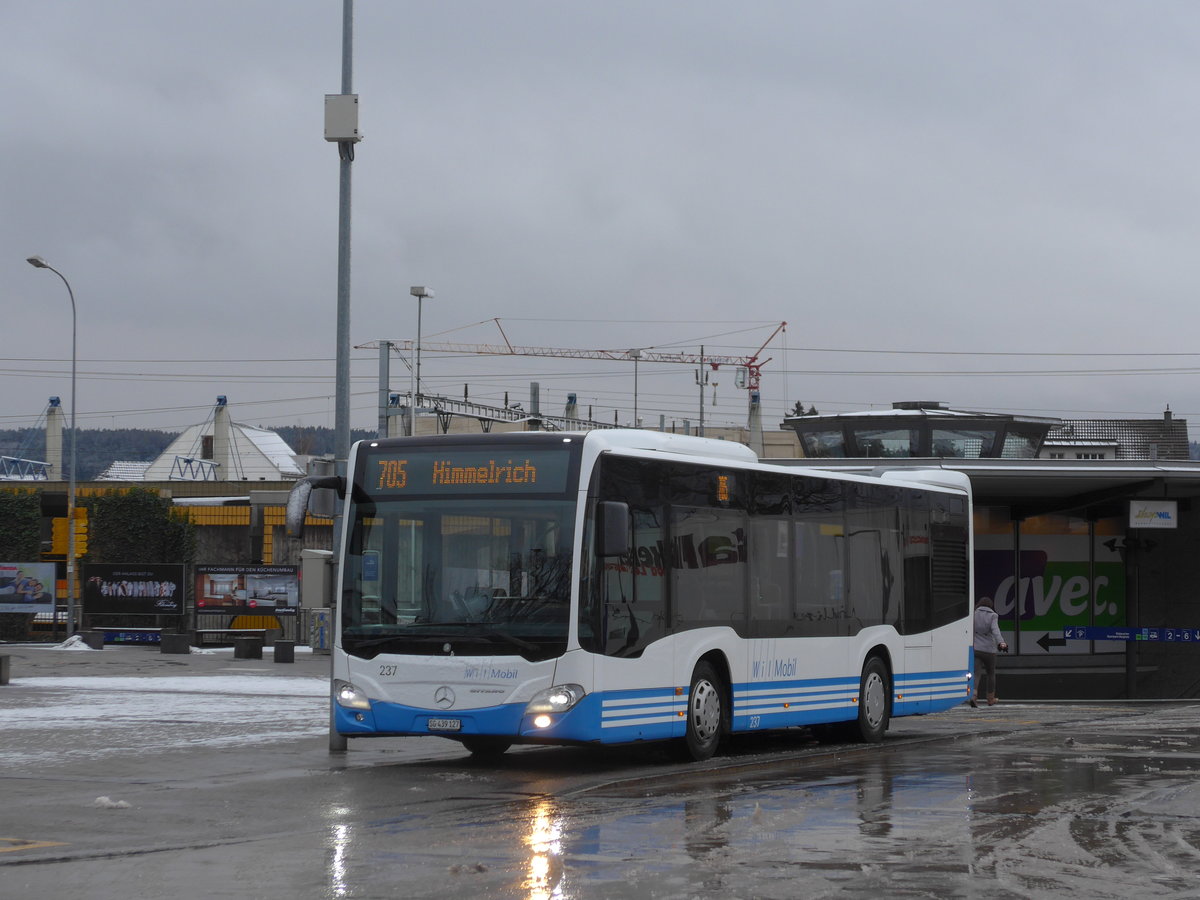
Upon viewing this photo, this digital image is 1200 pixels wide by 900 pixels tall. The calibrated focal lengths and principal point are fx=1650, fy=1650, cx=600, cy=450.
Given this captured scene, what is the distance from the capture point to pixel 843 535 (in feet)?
56.4

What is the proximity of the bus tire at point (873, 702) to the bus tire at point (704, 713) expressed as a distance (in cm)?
292

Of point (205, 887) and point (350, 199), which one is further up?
point (350, 199)

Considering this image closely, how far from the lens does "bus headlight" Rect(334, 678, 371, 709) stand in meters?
14.0

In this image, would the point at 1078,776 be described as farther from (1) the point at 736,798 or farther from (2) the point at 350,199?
(2) the point at 350,199

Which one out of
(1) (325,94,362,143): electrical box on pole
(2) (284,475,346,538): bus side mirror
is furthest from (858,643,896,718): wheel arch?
(1) (325,94,362,143): electrical box on pole

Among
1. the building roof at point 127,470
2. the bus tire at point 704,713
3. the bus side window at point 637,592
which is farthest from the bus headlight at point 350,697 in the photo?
the building roof at point 127,470

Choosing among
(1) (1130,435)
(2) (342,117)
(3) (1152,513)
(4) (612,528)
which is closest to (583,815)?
(4) (612,528)

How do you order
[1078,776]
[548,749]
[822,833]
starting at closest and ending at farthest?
[822,833], [1078,776], [548,749]

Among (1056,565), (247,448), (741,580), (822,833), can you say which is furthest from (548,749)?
(247,448)

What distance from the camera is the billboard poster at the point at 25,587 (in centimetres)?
4409

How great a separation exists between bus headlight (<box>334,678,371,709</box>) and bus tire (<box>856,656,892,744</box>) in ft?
19.3

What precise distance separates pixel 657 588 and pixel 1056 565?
23803 millimetres

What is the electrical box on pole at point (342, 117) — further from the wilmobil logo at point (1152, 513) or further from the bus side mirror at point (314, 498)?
the wilmobil logo at point (1152, 513)

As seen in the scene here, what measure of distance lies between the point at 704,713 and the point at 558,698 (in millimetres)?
2067
